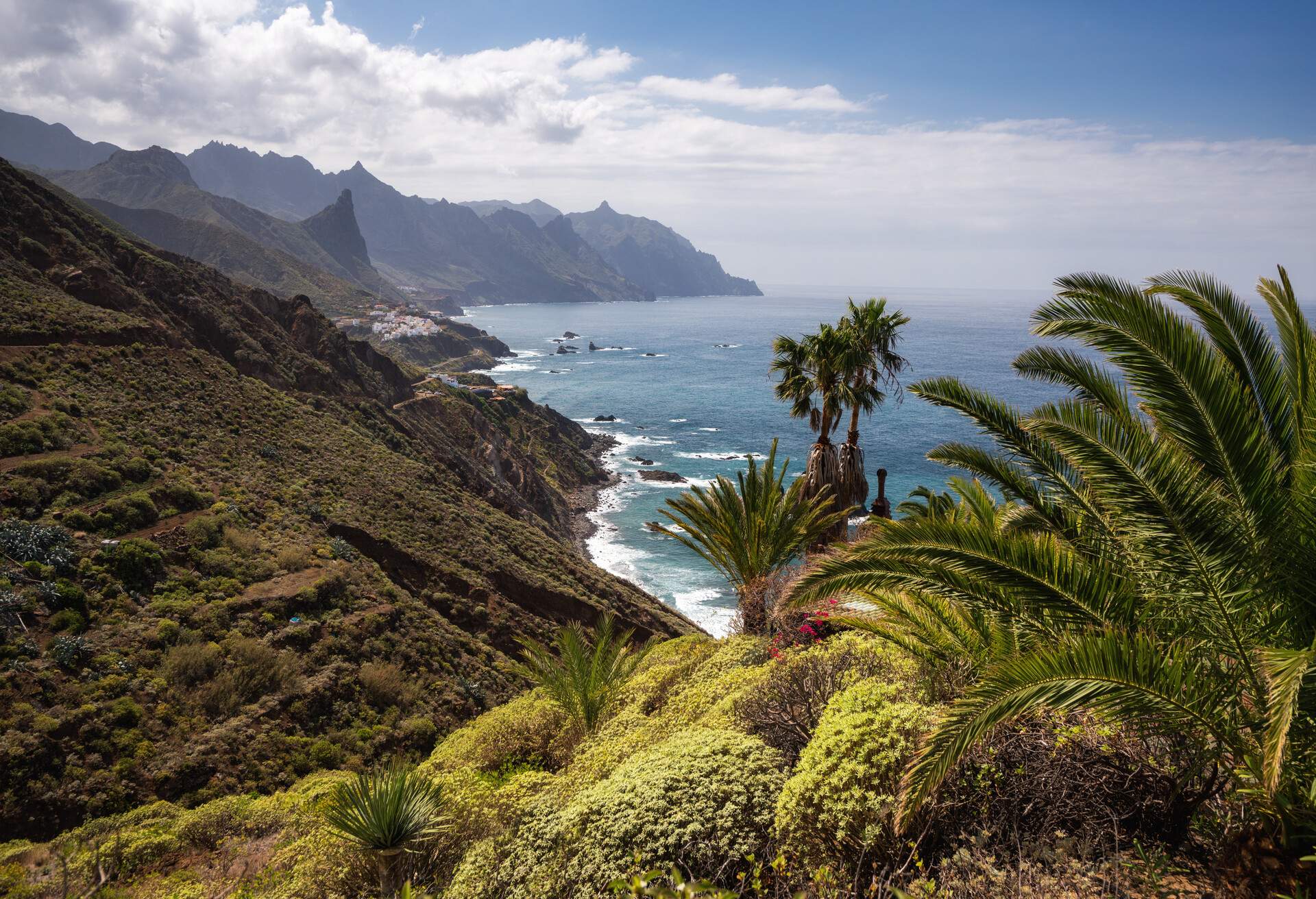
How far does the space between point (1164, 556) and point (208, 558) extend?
24063mm

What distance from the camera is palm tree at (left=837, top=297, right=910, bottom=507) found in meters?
15.4

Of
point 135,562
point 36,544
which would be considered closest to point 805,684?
point 135,562

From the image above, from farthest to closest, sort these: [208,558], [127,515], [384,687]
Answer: [208,558]
[127,515]
[384,687]

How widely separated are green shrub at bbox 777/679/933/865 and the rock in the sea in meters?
55.4

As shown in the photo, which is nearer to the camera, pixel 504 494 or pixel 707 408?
pixel 504 494

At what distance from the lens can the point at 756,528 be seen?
563 inches

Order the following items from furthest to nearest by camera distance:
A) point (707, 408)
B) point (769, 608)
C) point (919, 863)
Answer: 1. point (707, 408)
2. point (769, 608)
3. point (919, 863)

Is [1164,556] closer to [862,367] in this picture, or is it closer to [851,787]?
[851,787]

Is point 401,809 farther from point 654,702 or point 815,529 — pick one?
point 815,529

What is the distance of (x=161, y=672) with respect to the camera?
52.7 feet

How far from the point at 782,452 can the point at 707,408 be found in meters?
24.9

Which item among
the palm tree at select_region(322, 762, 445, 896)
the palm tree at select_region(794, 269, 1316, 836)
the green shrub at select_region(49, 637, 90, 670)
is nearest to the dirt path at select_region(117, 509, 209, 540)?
the green shrub at select_region(49, 637, 90, 670)

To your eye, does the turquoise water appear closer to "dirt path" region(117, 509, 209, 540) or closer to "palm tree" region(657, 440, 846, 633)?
"palm tree" region(657, 440, 846, 633)

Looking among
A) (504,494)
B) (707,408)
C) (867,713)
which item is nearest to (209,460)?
(504,494)
